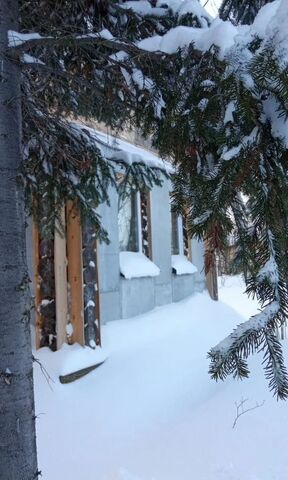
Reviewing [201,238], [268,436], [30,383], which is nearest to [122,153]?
[30,383]

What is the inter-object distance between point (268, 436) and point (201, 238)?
3158 mm

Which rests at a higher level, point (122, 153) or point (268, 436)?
point (122, 153)

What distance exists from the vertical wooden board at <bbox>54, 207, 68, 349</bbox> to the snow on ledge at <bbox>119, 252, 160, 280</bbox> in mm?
1690

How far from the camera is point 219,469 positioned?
3676 millimetres

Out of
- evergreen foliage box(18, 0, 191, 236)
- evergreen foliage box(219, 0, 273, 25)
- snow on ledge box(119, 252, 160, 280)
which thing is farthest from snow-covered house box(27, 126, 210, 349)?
evergreen foliage box(219, 0, 273, 25)

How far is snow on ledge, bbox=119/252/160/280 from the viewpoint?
24.2ft

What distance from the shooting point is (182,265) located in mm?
9961

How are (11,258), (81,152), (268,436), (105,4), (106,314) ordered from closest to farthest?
1. (11,258)
2. (105,4)
3. (81,152)
4. (268,436)
5. (106,314)

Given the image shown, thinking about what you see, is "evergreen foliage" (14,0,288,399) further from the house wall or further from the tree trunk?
the house wall

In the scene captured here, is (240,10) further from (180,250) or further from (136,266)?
(180,250)

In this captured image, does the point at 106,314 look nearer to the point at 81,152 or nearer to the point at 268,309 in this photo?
the point at 81,152

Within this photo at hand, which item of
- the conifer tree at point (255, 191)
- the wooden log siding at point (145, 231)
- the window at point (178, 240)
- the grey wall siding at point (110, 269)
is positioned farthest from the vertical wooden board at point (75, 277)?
the window at point (178, 240)

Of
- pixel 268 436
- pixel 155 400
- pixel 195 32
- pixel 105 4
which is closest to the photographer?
pixel 195 32

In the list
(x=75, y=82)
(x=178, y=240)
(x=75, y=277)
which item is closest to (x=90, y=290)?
(x=75, y=277)
